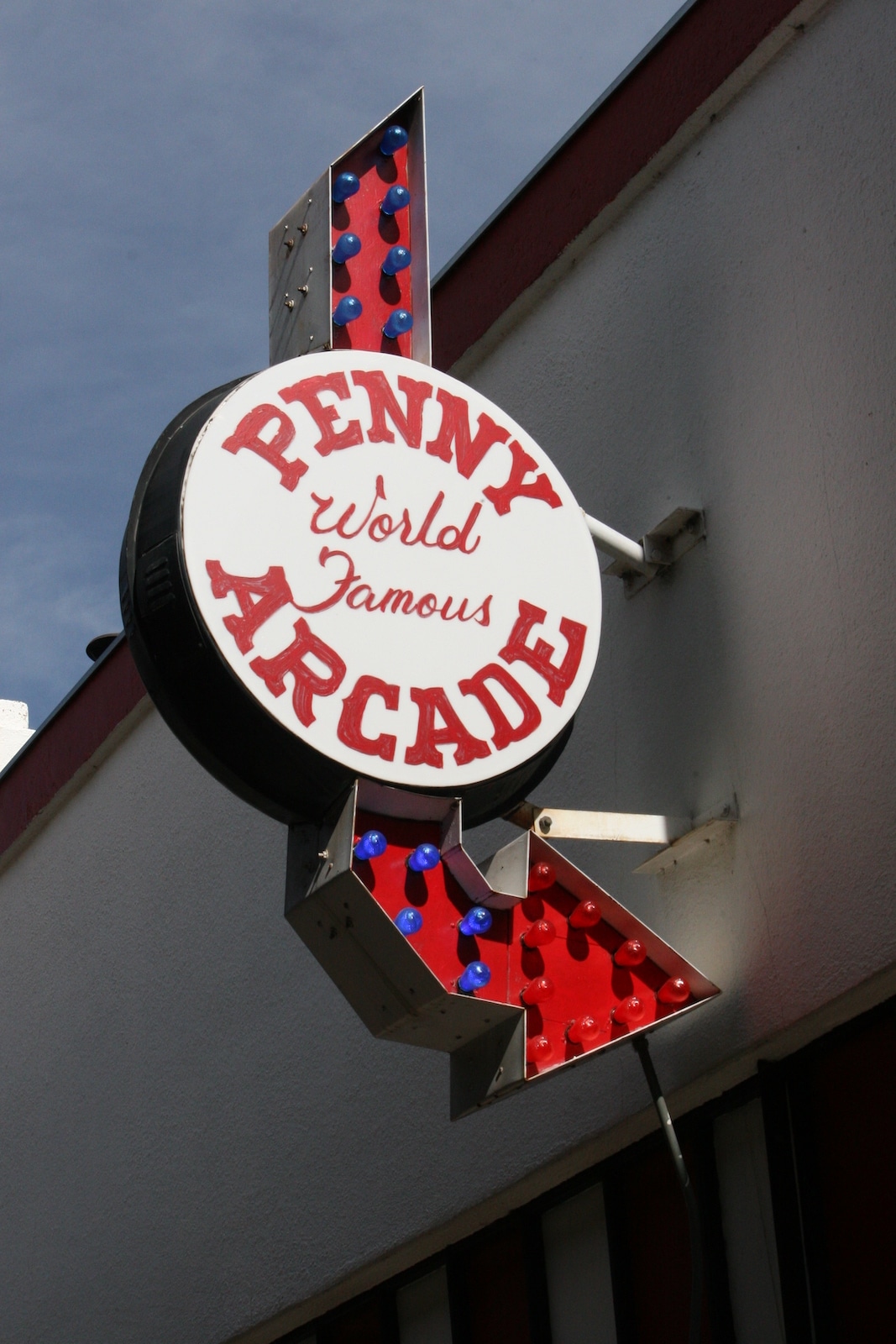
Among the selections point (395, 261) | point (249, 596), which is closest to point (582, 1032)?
point (249, 596)

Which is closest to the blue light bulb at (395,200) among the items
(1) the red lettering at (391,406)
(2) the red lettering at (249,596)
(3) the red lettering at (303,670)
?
(1) the red lettering at (391,406)

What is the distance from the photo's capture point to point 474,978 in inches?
173

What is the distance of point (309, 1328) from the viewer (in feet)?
21.7

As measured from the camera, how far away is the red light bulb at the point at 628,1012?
472cm

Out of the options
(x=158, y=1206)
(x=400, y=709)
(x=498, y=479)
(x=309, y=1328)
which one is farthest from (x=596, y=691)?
(x=158, y=1206)

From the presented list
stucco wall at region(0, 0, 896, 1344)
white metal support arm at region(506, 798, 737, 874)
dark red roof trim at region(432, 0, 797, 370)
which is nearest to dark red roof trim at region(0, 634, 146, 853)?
stucco wall at region(0, 0, 896, 1344)

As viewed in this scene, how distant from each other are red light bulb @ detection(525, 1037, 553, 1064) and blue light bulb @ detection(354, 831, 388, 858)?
0.63m

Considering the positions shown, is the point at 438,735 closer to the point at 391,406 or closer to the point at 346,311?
the point at 391,406

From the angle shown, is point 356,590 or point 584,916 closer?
point 356,590

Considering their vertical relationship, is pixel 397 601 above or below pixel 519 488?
below

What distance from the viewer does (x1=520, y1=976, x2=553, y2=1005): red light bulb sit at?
453 centimetres

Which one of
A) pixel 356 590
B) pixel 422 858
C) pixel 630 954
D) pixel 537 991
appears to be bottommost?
pixel 537 991

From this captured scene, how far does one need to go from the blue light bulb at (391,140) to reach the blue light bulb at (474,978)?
2.80m

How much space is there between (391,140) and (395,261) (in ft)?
1.60
